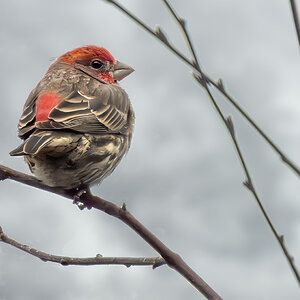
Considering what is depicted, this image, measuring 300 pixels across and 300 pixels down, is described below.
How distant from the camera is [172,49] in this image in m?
1.78

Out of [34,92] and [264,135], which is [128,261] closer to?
[264,135]

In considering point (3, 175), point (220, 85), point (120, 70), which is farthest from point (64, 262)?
point (120, 70)

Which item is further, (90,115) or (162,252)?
(90,115)

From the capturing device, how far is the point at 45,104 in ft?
14.6

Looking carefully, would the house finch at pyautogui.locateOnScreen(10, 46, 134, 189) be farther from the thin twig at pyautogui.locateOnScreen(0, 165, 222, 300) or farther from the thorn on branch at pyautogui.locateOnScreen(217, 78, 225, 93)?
the thorn on branch at pyautogui.locateOnScreen(217, 78, 225, 93)

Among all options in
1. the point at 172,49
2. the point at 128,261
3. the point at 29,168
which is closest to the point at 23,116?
the point at 29,168

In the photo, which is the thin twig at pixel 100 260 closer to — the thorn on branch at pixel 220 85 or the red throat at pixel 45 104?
the thorn on branch at pixel 220 85

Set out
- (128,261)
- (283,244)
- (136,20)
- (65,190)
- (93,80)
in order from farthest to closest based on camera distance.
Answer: (93,80), (65,190), (128,261), (283,244), (136,20)

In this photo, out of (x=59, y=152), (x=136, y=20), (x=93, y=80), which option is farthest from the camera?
(x=93, y=80)

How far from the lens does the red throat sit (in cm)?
424

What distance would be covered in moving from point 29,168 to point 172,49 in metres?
3.00

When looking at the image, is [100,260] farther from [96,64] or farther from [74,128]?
[96,64]

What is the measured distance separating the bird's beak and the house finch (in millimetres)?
446

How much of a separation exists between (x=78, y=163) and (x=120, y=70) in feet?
7.53
